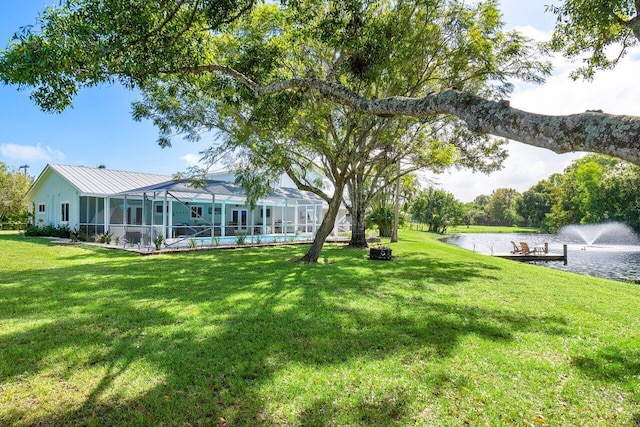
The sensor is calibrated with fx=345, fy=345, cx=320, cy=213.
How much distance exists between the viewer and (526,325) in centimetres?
555

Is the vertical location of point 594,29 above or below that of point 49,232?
above

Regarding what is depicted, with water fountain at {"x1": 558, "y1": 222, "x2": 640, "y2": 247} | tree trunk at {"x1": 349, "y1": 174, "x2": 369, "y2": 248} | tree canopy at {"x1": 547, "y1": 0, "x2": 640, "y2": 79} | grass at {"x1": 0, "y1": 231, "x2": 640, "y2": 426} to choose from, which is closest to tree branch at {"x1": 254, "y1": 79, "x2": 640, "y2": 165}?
grass at {"x1": 0, "y1": 231, "x2": 640, "y2": 426}

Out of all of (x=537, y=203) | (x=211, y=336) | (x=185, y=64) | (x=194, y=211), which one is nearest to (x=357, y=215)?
(x=194, y=211)

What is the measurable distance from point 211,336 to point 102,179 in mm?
21442

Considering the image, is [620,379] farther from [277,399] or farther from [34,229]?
[34,229]

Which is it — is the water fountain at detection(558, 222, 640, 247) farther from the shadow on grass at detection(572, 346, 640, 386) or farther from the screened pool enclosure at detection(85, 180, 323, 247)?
the shadow on grass at detection(572, 346, 640, 386)

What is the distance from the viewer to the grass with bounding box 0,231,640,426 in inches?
119

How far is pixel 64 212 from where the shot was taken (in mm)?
21578

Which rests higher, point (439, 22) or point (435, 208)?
point (439, 22)

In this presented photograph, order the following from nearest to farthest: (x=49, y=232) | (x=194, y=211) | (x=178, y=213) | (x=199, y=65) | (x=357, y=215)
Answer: (x=199, y=65) < (x=194, y=211) < (x=357, y=215) < (x=49, y=232) < (x=178, y=213)

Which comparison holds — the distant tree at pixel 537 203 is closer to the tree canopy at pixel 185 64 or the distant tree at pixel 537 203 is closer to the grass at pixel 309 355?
the grass at pixel 309 355

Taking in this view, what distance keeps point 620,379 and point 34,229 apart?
27255mm

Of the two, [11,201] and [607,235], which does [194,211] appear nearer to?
[11,201]

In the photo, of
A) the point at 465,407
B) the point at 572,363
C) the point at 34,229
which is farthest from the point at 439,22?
the point at 34,229
